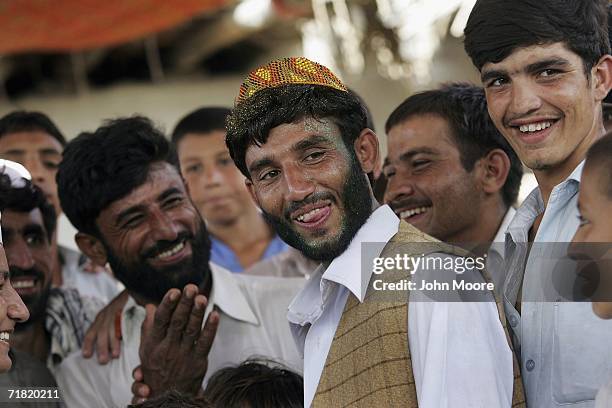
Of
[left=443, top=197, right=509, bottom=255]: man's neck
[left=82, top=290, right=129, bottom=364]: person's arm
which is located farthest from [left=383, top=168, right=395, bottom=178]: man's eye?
[left=82, top=290, right=129, bottom=364]: person's arm

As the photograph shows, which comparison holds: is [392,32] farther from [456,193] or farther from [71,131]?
[456,193]

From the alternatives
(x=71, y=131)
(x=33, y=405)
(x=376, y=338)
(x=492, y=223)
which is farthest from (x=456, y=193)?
(x=71, y=131)

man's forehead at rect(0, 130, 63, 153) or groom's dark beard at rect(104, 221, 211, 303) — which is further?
man's forehead at rect(0, 130, 63, 153)

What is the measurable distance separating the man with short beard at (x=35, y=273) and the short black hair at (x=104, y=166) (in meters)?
0.17

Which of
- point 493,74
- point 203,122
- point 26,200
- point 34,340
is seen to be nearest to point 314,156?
point 493,74

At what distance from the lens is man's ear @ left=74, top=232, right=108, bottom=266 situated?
10.4 ft

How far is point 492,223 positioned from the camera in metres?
3.00

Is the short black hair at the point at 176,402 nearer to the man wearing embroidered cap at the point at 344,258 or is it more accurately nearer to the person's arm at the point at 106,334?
the man wearing embroidered cap at the point at 344,258

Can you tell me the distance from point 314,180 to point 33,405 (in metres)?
1.14

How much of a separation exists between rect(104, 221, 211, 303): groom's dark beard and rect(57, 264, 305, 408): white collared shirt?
92mm

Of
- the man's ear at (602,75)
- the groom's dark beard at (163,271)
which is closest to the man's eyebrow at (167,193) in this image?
the groom's dark beard at (163,271)

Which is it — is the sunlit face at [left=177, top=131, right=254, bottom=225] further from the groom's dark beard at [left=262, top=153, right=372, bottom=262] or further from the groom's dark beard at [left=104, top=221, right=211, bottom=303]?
the groom's dark beard at [left=262, top=153, right=372, bottom=262]

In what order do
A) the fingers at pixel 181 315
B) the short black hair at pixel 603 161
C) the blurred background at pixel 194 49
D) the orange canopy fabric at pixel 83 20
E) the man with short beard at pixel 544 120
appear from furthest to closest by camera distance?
1. the blurred background at pixel 194 49
2. the orange canopy fabric at pixel 83 20
3. the fingers at pixel 181 315
4. the man with short beard at pixel 544 120
5. the short black hair at pixel 603 161

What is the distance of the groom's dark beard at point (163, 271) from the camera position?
307 centimetres
